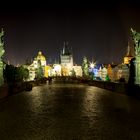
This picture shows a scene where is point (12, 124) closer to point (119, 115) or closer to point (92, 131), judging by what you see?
point (92, 131)

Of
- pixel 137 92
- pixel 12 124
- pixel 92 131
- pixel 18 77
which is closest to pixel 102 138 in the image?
pixel 92 131

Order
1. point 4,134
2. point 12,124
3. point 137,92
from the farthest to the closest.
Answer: point 137,92 → point 12,124 → point 4,134

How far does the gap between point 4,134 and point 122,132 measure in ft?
14.5

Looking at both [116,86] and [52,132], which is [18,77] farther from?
[52,132]

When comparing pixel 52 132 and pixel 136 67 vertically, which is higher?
pixel 136 67

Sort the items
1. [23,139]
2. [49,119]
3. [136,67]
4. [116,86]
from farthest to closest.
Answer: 1. [116,86]
2. [136,67]
3. [49,119]
4. [23,139]

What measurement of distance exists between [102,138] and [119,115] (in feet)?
22.2

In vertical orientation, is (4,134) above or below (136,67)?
below

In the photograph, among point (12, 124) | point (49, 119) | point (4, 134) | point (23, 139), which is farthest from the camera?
point (49, 119)

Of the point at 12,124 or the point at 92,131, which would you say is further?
the point at 12,124

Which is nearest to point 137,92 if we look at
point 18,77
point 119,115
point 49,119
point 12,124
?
point 119,115

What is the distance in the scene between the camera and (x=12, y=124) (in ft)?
50.9

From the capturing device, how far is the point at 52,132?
1336 centimetres

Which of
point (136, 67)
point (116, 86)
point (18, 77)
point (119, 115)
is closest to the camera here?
point (119, 115)
